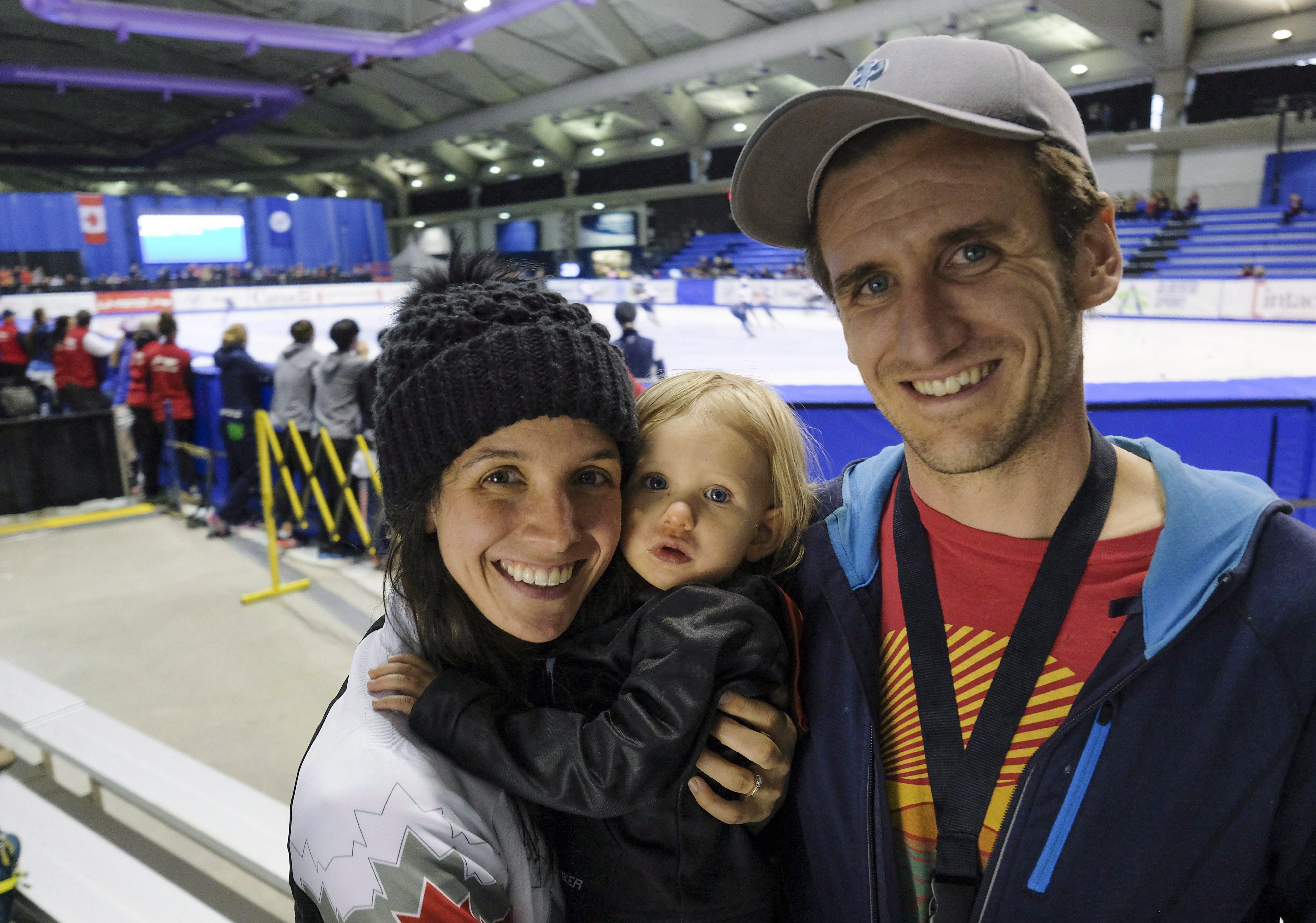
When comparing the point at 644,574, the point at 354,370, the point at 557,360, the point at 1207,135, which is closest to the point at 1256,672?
the point at 644,574

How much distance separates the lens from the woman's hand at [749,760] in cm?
112

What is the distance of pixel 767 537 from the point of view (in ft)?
4.78

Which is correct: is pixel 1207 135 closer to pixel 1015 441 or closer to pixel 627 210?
pixel 627 210

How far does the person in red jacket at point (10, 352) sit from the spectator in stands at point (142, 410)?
2601 mm

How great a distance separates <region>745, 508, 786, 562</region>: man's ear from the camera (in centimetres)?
144

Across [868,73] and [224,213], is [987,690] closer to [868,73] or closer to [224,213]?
[868,73]

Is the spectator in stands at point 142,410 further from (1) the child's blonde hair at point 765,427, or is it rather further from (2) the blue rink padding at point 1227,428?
(1) the child's blonde hair at point 765,427

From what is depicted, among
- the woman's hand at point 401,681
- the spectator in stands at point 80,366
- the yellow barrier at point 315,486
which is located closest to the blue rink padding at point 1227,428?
the woman's hand at point 401,681

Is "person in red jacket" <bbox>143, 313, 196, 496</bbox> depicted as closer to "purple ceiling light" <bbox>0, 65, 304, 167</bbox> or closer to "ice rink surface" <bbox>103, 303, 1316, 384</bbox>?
"ice rink surface" <bbox>103, 303, 1316, 384</bbox>

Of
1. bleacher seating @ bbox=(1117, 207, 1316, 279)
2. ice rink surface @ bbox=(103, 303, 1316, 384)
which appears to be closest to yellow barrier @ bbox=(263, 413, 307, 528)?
ice rink surface @ bbox=(103, 303, 1316, 384)

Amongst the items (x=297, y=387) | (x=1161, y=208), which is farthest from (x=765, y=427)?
(x=1161, y=208)

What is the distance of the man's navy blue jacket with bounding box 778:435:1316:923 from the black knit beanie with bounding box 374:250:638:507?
0.75 m

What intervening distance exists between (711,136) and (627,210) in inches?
188

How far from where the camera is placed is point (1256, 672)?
3.06 feet
